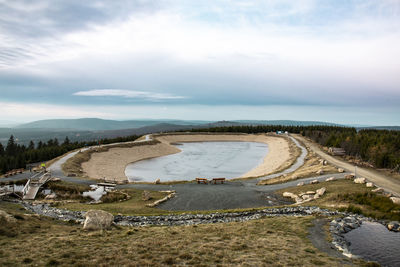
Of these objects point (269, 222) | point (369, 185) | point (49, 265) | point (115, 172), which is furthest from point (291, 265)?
point (115, 172)

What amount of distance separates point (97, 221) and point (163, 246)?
5.24 meters

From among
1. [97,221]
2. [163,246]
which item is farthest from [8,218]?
[163,246]

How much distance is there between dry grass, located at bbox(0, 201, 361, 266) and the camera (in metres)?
9.58

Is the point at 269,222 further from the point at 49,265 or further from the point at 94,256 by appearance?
the point at 49,265

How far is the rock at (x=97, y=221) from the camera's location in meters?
13.9

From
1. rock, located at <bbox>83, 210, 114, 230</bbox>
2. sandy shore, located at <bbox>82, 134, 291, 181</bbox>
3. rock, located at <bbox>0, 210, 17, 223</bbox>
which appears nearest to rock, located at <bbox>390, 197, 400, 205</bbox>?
rock, located at <bbox>83, 210, 114, 230</bbox>

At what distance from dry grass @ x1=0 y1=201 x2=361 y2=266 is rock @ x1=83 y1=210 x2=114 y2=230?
0.60 metres

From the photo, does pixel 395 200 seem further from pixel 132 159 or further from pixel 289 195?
pixel 132 159

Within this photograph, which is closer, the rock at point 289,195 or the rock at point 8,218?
the rock at point 8,218

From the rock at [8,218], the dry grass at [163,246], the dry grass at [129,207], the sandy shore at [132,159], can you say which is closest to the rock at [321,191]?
the dry grass at [163,246]

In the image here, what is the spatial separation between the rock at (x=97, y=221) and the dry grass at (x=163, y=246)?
0.60 metres

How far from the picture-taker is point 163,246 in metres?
11.2

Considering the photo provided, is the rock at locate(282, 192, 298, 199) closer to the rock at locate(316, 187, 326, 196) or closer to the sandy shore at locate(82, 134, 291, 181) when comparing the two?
the rock at locate(316, 187, 326, 196)

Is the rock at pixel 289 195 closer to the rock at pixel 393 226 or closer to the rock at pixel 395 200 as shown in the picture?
the rock at pixel 395 200
